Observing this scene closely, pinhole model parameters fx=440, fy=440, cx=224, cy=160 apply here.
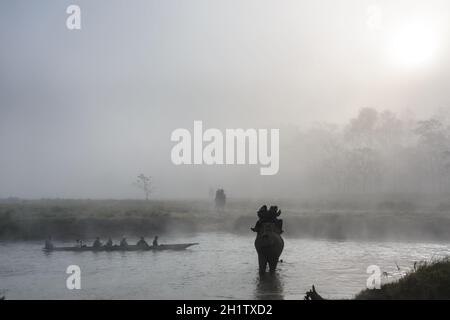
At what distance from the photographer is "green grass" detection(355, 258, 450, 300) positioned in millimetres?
13000

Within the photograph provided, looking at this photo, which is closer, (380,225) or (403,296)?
(403,296)

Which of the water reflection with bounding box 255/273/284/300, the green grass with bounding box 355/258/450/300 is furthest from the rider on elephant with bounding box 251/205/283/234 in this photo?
the green grass with bounding box 355/258/450/300

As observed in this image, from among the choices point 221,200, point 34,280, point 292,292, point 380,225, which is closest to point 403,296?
point 292,292

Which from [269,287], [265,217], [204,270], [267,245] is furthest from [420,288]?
[204,270]

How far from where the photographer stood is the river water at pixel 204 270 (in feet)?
56.9

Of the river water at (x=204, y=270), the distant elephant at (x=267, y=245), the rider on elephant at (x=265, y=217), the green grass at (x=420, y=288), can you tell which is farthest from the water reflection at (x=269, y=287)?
the green grass at (x=420, y=288)

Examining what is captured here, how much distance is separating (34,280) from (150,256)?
26.9 ft

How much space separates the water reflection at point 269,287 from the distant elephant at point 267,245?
434mm

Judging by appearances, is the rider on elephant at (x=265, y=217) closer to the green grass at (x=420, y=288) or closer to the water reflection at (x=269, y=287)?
the water reflection at (x=269, y=287)

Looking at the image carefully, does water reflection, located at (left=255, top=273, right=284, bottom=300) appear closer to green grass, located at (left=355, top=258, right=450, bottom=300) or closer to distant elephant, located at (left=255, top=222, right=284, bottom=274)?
distant elephant, located at (left=255, top=222, right=284, bottom=274)

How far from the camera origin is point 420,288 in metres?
13.3

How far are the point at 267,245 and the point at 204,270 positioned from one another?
456 centimetres

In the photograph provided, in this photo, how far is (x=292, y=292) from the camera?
16938 millimetres
